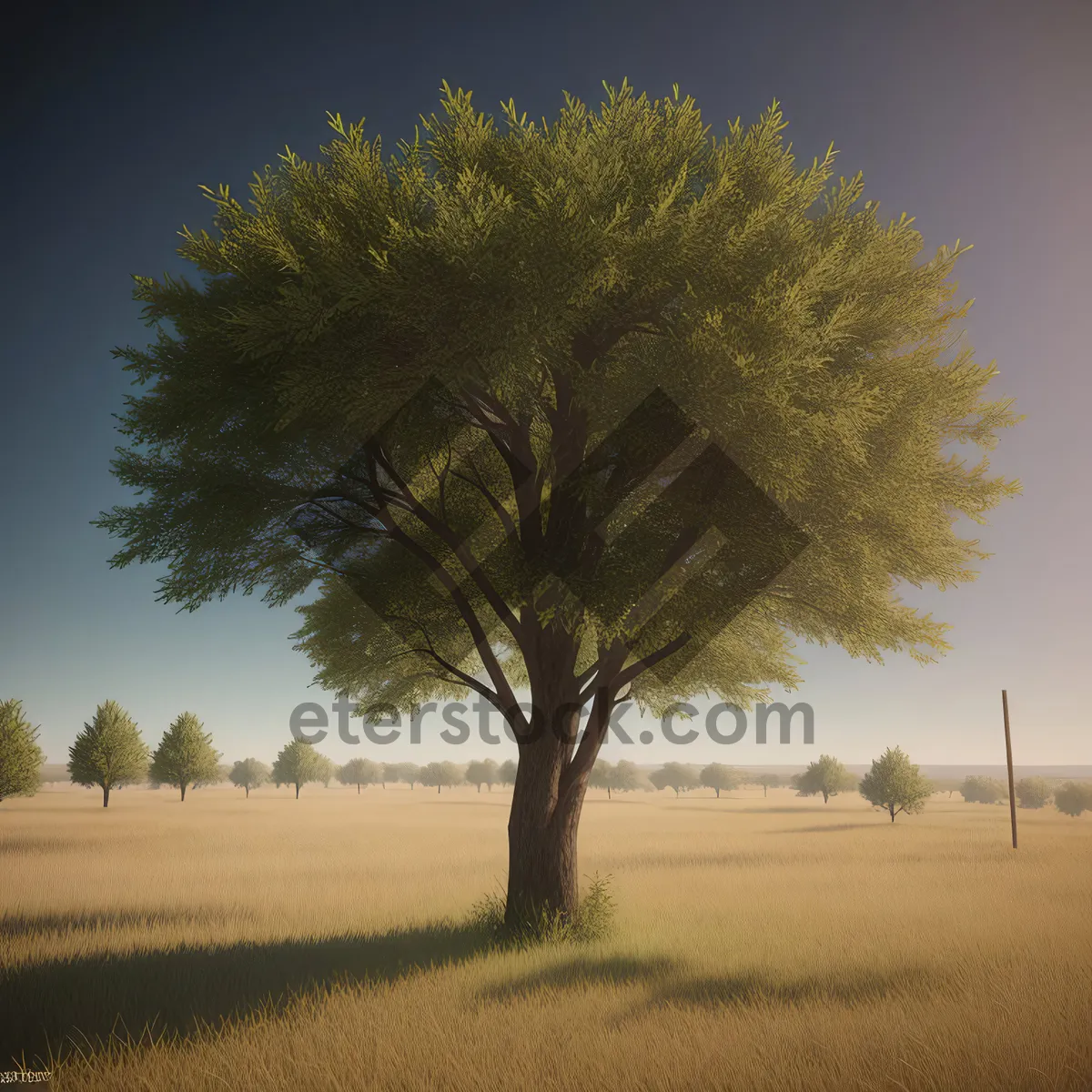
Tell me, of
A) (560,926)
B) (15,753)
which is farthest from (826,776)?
(560,926)

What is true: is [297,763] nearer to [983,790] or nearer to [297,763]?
[297,763]

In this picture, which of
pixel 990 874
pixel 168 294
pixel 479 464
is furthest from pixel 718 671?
pixel 990 874

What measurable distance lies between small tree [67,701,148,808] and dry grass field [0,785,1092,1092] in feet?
114

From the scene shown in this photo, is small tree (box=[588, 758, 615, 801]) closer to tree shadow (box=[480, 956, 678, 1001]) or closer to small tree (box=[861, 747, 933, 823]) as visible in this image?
small tree (box=[861, 747, 933, 823])

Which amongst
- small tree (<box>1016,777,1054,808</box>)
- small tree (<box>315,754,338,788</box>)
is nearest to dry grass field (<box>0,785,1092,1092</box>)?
small tree (<box>315,754,338,788</box>)

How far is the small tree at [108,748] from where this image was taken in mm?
55406

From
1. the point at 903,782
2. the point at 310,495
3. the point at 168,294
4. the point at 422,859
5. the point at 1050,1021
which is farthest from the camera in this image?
the point at 903,782

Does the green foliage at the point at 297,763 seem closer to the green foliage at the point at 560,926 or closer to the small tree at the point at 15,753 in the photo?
the small tree at the point at 15,753

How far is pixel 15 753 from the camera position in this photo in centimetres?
4569

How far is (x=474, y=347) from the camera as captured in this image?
33.9 feet

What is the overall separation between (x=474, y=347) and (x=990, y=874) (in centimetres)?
2550

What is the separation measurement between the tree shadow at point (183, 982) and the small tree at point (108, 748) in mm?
49871

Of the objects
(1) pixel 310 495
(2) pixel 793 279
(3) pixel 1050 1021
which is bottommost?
(3) pixel 1050 1021

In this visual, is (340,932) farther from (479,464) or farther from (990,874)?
(990,874)
